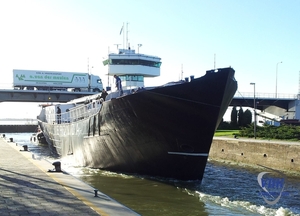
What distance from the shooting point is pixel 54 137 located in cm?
2923

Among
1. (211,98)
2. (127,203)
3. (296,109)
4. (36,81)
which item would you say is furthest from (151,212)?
(296,109)

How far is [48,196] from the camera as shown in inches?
328

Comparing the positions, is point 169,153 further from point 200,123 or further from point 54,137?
point 54,137

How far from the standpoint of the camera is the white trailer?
52.4 meters

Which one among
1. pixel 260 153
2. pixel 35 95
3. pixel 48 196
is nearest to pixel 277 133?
pixel 260 153

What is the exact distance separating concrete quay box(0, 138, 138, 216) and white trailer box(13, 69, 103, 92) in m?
42.5

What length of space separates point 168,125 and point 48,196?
251 inches

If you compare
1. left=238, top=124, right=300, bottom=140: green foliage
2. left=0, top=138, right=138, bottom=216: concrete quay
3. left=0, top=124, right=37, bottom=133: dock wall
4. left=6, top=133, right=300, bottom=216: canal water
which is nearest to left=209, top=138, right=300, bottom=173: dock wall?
left=6, top=133, right=300, bottom=216: canal water

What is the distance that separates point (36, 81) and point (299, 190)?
148 feet

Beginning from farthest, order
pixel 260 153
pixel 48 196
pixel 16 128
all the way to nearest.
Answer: pixel 16 128, pixel 260 153, pixel 48 196

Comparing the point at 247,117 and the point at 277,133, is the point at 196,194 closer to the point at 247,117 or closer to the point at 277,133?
the point at 277,133
